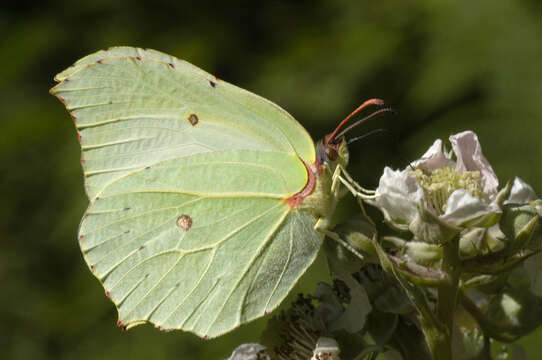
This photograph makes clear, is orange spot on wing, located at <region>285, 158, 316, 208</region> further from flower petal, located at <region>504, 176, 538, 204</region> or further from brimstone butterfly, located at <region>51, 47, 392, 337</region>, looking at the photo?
flower petal, located at <region>504, 176, 538, 204</region>

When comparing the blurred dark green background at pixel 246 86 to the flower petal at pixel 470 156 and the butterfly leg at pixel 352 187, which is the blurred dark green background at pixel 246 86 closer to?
the butterfly leg at pixel 352 187

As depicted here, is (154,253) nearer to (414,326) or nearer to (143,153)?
(143,153)

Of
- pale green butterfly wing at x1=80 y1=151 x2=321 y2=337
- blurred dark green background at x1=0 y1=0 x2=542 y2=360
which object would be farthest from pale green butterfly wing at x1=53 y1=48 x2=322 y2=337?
blurred dark green background at x1=0 y1=0 x2=542 y2=360

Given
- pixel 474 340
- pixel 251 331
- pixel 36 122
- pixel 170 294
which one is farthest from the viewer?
pixel 36 122

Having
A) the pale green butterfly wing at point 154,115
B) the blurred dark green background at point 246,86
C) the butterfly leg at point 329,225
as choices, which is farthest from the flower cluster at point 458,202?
the blurred dark green background at point 246,86

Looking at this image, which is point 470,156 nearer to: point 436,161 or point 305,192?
point 436,161

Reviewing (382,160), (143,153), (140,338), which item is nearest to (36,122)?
(140,338)

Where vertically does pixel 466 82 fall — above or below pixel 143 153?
above
